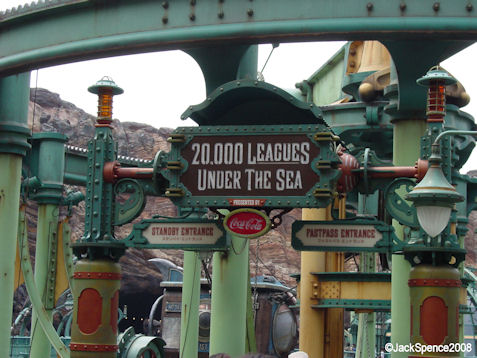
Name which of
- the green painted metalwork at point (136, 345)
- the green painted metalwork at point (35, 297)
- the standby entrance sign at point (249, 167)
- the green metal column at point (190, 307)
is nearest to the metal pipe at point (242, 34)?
the standby entrance sign at point (249, 167)

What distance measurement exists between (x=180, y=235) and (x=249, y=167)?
4.56 feet

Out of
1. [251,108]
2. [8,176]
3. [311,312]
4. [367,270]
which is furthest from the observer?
[367,270]

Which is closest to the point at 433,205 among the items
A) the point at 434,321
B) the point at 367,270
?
the point at 434,321

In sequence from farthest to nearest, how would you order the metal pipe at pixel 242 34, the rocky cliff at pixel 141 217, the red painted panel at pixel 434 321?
the rocky cliff at pixel 141 217
the metal pipe at pixel 242 34
the red painted panel at pixel 434 321

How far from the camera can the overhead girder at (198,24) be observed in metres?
11.2

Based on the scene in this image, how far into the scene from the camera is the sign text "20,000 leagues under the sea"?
1186 cm

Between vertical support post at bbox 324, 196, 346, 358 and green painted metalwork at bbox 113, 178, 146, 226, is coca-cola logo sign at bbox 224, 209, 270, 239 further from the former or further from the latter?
vertical support post at bbox 324, 196, 346, 358

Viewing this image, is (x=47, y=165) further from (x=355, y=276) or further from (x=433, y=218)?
(x=433, y=218)

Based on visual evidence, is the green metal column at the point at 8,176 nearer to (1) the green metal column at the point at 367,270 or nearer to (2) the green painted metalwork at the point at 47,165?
(2) the green painted metalwork at the point at 47,165

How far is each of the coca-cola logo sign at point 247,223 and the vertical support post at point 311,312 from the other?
758cm

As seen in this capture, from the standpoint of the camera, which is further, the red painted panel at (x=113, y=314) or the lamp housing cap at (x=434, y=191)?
the red painted panel at (x=113, y=314)

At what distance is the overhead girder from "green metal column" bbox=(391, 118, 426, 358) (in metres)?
2.64

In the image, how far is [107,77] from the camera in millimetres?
12828

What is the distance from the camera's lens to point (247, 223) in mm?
11961
